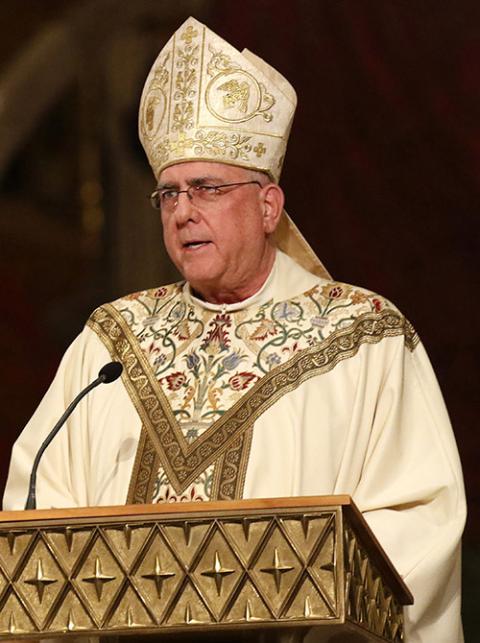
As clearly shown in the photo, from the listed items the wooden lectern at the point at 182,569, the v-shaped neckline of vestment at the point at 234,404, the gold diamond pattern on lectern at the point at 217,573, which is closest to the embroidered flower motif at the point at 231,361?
the v-shaped neckline of vestment at the point at 234,404

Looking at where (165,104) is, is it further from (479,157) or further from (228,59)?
(479,157)

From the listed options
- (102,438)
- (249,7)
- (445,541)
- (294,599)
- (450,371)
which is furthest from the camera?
(249,7)

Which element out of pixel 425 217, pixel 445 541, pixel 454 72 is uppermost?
pixel 454 72

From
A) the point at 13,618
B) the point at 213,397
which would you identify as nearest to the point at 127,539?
the point at 13,618

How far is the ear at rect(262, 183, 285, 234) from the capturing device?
558cm

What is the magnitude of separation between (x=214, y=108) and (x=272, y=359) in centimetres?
73

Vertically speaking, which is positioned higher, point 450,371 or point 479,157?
point 479,157

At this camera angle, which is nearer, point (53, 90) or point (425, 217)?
point (425, 217)

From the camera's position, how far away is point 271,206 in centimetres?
559

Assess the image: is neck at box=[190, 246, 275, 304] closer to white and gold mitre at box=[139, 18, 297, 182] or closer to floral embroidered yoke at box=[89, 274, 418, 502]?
floral embroidered yoke at box=[89, 274, 418, 502]

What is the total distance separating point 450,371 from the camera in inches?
274

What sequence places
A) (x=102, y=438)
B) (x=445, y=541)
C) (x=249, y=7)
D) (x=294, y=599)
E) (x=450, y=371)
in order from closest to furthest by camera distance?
(x=294, y=599), (x=445, y=541), (x=102, y=438), (x=450, y=371), (x=249, y=7)

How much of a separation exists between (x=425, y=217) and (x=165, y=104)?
1688 mm

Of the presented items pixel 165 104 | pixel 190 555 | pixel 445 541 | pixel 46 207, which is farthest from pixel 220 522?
pixel 46 207
